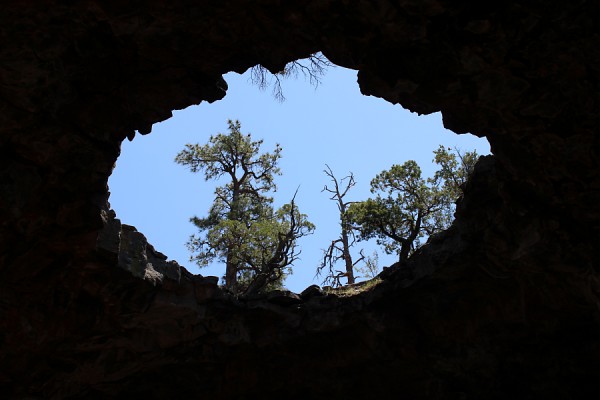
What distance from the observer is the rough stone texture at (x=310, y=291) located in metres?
→ 8.97

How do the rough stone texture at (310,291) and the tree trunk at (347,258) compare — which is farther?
the tree trunk at (347,258)

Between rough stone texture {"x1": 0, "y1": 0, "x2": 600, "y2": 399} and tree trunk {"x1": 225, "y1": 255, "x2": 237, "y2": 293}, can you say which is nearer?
rough stone texture {"x1": 0, "y1": 0, "x2": 600, "y2": 399}

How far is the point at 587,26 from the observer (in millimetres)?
8258

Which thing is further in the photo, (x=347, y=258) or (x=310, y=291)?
(x=347, y=258)

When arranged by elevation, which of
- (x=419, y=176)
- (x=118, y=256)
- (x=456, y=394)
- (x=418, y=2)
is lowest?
(x=456, y=394)

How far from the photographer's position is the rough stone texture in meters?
8.97

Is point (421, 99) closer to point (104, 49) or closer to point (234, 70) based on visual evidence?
point (234, 70)

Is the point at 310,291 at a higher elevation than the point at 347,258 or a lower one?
lower

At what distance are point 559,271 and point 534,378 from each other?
142 inches

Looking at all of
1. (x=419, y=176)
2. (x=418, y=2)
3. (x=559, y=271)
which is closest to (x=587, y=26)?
(x=418, y=2)

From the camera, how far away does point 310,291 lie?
13602mm

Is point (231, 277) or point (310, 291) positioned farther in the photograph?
point (231, 277)

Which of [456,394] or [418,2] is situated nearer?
[418,2]

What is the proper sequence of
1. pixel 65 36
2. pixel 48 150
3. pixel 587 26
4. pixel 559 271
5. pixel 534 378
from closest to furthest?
pixel 587 26, pixel 65 36, pixel 48 150, pixel 559 271, pixel 534 378
